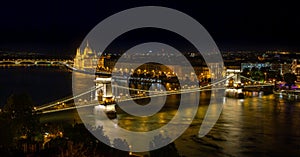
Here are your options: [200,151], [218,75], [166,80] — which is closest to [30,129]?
[200,151]

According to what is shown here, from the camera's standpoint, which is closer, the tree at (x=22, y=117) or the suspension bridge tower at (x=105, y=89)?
the tree at (x=22, y=117)

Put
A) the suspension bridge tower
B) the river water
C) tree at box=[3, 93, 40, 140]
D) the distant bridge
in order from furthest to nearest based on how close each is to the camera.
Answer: the distant bridge → the suspension bridge tower → the river water → tree at box=[3, 93, 40, 140]

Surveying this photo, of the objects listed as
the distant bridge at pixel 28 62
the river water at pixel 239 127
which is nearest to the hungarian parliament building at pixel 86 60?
the distant bridge at pixel 28 62

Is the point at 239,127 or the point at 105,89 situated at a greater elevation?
the point at 105,89

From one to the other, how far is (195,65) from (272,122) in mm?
10869

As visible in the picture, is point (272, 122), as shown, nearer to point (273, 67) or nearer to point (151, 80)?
point (151, 80)

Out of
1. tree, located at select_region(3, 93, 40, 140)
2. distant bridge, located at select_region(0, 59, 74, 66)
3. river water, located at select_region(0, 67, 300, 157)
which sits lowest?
river water, located at select_region(0, 67, 300, 157)

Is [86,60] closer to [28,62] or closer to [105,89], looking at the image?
[28,62]

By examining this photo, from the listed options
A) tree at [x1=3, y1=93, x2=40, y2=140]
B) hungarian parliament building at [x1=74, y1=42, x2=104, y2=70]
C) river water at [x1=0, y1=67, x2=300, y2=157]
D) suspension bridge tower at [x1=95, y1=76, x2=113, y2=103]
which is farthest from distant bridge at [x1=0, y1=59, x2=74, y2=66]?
tree at [x1=3, y1=93, x2=40, y2=140]

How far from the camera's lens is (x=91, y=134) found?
3.61 meters

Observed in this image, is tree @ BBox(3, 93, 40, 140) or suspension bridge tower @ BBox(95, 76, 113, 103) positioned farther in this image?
suspension bridge tower @ BBox(95, 76, 113, 103)

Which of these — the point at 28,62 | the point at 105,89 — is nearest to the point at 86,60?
the point at 28,62

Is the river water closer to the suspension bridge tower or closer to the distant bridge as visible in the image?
the suspension bridge tower

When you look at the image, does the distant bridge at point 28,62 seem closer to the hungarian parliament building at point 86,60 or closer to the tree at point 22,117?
the hungarian parliament building at point 86,60
